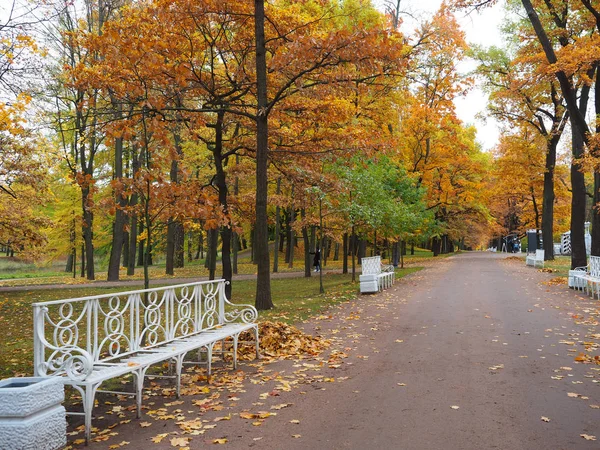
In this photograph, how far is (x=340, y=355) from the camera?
7.23 metres

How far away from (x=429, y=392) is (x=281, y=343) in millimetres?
2954

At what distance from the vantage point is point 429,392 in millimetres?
5305

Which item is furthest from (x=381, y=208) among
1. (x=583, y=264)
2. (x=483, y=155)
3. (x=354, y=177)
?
(x=483, y=155)

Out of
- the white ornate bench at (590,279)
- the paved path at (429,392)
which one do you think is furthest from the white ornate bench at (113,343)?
the white ornate bench at (590,279)

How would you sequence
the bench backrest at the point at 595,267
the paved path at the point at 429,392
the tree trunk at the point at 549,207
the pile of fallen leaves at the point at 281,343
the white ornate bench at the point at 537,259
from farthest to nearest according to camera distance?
the tree trunk at the point at 549,207, the white ornate bench at the point at 537,259, the bench backrest at the point at 595,267, the pile of fallen leaves at the point at 281,343, the paved path at the point at 429,392

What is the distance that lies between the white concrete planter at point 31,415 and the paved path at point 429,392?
1.33 feet

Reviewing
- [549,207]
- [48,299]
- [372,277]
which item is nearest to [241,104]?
[372,277]

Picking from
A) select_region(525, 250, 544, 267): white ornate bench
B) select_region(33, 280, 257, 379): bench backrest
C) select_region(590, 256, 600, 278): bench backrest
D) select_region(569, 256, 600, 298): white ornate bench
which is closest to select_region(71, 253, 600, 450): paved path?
select_region(33, 280, 257, 379): bench backrest

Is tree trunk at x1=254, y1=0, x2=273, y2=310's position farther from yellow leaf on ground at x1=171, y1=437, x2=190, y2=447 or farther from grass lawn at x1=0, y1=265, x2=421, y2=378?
yellow leaf on ground at x1=171, y1=437, x2=190, y2=447

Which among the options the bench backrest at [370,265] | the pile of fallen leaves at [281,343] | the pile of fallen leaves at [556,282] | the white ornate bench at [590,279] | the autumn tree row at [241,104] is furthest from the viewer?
the pile of fallen leaves at [556,282]

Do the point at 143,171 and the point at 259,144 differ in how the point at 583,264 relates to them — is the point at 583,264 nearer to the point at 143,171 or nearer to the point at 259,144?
the point at 259,144

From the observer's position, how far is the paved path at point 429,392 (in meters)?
4.10

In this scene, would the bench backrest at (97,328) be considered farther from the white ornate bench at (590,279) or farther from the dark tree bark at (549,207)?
the dark tree bark at (549,207)

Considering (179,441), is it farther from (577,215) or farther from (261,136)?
(577,215)
